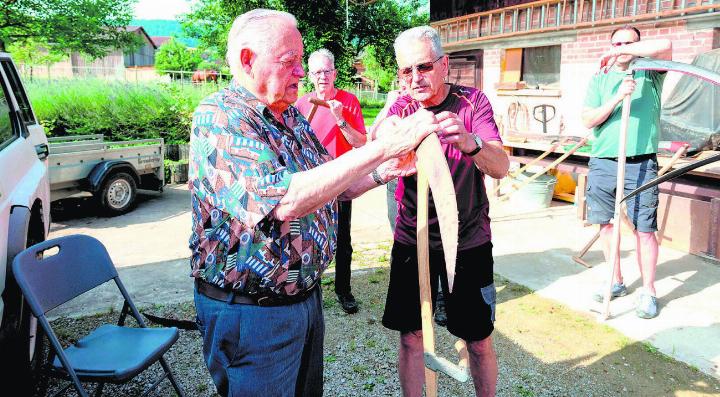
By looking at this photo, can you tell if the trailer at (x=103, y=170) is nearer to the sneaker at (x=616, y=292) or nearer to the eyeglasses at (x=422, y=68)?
the eyeglasses at (x=422, y=68)

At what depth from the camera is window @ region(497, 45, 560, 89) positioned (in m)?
9.48

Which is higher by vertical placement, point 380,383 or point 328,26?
point 328,26

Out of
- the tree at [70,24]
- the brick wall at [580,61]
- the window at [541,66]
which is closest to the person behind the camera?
the brick wall at [580,61]

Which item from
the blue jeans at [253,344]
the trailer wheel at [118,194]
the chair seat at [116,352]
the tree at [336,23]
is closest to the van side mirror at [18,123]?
the chair seat at [116,352]

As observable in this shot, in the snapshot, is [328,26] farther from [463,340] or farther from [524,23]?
[463,340]

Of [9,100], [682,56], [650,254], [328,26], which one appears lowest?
[650,254]

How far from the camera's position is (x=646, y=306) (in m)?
3.87

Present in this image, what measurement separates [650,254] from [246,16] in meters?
3.58

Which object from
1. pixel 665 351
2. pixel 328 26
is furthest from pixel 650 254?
pixel 328 26

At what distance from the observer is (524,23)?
9.72 m

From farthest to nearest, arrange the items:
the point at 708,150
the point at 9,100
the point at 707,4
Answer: the point at 707,4 → the point at 708,150 → the point at 9,100

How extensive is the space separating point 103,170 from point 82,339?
5.21 metres

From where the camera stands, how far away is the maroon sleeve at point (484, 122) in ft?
7.43

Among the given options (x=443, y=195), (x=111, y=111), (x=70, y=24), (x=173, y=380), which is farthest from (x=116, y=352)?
(x=70, y=24)
